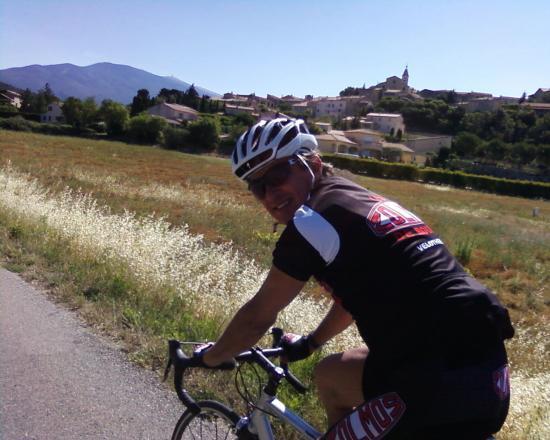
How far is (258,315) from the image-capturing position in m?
2.06

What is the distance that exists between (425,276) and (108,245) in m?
6.17

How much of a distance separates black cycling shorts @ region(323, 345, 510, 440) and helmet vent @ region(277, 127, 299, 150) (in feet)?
3.30

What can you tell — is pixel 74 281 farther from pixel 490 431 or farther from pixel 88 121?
pixel 88 121

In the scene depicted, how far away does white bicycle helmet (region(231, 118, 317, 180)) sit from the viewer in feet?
7.57

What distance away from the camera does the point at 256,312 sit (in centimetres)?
206

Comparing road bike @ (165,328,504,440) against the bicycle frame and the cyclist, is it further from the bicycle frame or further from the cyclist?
the cyclist

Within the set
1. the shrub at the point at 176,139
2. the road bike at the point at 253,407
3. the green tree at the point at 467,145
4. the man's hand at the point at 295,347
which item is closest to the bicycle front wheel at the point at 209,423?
the road bike at the point at 253,407

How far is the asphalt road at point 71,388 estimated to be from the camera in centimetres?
343

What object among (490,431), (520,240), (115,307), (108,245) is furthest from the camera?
(520,240)

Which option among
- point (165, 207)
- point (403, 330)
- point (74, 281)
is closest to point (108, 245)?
point (74, 281)

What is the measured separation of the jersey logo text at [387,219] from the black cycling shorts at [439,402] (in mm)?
476

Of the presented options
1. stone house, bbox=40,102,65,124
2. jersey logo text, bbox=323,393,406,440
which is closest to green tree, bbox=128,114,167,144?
stone house, bbox=40,102,65,124

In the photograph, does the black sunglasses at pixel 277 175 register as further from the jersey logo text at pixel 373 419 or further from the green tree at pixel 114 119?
the green tree at pixel 114 119

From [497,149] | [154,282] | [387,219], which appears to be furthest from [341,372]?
[497,149]
